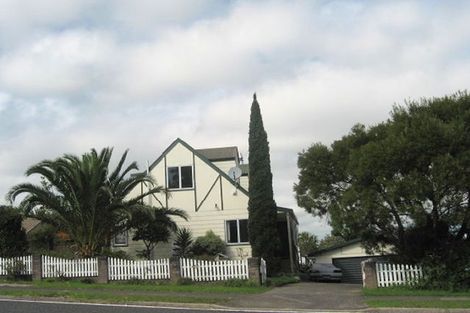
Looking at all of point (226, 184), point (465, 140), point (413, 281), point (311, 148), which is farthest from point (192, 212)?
point (465, 140)

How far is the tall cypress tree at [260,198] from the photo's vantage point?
25.7 meters

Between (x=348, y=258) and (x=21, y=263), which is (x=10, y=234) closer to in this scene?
(x=21, y=263)

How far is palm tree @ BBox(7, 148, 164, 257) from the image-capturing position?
23312 mm

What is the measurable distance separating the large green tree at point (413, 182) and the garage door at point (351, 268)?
1403 centimetres

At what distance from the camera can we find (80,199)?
23406mm

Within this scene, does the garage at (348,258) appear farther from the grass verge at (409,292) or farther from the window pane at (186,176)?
the grass verge at (409,292)

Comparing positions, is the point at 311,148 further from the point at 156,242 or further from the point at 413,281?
the point at 156,242

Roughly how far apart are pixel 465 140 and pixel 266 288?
8271 millimetres

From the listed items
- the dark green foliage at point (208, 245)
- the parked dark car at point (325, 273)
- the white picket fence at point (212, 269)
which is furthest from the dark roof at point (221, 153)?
the white picket fence at point (212, 269)

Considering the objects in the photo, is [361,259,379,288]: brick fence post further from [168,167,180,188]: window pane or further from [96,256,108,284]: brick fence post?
[168,167,180,188]: window pane

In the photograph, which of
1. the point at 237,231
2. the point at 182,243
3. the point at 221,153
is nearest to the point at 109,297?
the point at 182,243

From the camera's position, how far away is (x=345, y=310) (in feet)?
49.5

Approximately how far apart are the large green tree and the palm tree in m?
8.73

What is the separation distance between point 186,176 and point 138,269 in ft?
32.2
